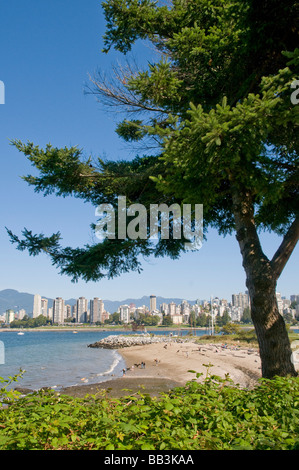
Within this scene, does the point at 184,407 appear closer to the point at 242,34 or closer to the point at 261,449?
the point at 261,449

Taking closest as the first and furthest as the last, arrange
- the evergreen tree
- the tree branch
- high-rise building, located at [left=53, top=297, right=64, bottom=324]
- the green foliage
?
the green foliage
the evergreen tree
the tree branch
high-rise building, located at [left=53, top=297, right=64, bottom=324]

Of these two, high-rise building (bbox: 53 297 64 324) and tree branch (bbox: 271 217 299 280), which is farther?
high-rise building (bbox: 53 297 64 324)

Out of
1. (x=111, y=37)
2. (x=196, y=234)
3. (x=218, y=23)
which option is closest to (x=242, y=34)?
(x=218, y=23)

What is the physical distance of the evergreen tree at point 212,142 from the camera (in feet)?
16.5

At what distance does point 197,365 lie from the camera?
27.2 metres

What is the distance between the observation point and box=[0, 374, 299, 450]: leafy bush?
2.31 metres

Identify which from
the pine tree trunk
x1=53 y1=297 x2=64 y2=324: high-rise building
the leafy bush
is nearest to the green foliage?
the leafy bush

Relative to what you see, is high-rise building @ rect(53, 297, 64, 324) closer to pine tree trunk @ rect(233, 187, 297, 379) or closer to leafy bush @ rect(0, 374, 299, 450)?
Result: pine tree trunk @ rect(233, 187, 297, 379)

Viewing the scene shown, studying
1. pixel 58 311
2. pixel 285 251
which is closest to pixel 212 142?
pixel 285 251

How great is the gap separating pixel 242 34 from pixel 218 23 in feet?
4.89

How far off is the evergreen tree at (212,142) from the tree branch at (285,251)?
0.02 metres

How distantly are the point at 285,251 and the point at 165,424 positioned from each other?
17.2 feet

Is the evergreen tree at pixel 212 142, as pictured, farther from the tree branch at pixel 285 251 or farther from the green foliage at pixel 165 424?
the green foliage at pixel 165 424

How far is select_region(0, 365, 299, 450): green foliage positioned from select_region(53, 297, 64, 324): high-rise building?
196415 mm
